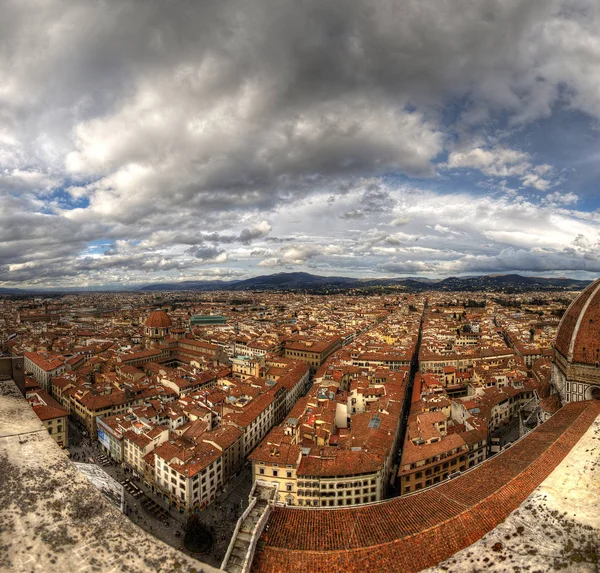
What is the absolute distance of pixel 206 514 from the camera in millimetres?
26375

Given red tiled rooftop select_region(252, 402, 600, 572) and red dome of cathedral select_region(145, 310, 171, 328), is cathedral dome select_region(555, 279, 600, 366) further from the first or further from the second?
red dome of cathedral select_region(145, 310, 171, 328)

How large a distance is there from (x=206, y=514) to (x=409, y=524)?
18429mm

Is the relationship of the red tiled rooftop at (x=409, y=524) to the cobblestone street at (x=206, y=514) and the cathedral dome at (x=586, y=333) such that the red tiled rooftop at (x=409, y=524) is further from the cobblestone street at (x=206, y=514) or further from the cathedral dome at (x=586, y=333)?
the cobblestone street at (x=206, y=514)

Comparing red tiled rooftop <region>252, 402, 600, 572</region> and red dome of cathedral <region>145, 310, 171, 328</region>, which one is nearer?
red tiled rooftop <region>252, 402, 600, 572</region>

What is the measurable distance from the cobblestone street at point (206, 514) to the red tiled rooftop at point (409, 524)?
1187cm

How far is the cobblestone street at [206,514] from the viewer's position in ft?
77.2

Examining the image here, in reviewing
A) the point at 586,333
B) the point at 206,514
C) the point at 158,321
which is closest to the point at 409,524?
the point at 206,514

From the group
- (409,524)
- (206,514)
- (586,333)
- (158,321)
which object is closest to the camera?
(409,524)

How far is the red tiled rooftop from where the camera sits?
11.6 meters

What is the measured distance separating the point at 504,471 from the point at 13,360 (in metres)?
21.4

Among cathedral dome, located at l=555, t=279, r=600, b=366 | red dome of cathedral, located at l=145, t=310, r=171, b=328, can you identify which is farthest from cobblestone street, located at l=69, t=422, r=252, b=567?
red dome of cathedral, located at l=145, t=310, r=171, b=328

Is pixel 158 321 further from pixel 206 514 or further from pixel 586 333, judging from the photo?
pixel 586 333

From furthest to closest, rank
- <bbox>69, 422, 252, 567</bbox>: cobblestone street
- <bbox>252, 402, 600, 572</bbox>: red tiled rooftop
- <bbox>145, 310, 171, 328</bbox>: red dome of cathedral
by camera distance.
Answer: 1. <bbox>145, 310, 171, 328</bbox>: red dome of cathedral
2. <bbox>69, 422, 252, 567</bbox>: cobblestone street
3. <bbox>252, 402, 600, 572</bbox>: red tiled rooftop

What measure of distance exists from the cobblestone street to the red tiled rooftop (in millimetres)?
11873
